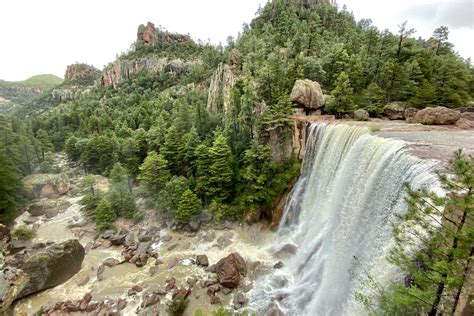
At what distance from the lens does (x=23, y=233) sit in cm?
2786

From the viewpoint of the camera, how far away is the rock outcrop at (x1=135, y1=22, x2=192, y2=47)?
438ft

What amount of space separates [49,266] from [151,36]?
139184 millimetres

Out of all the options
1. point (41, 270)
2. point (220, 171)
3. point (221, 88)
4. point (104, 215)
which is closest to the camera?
point (41, 270)

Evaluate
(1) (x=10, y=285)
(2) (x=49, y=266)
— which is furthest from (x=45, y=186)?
(1) (x=10, y=285)

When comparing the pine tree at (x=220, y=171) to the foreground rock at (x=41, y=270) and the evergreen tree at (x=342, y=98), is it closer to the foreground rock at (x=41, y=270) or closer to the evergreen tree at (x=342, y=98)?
the evergreen tree at (x=342, y=98)

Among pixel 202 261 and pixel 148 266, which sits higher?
pixel 202 261

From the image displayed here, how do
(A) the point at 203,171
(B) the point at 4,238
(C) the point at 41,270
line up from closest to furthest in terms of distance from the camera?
(C) the point at 41,270 < (B) the point at 4,238 < (A) the point at 203,171

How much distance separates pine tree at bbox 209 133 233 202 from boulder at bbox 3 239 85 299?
14855mm

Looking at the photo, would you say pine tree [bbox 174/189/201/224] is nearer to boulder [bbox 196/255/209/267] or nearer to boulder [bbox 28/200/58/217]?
boulder [bbox 196/255/209/267]

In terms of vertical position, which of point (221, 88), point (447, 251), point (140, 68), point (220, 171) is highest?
point (140, 68)

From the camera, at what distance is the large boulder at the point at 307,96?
31641 millimetres

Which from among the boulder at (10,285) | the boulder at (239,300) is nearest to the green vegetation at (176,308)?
the boulder at (239,300)

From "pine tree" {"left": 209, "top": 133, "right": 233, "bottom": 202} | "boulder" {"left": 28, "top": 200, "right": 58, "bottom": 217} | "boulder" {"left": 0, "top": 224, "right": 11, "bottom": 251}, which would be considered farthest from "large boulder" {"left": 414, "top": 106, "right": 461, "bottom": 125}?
"boulder" {"left": 28, "top": 200, "right": 58, "bottom": 217}

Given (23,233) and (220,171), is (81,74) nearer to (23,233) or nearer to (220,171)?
(23,233)
